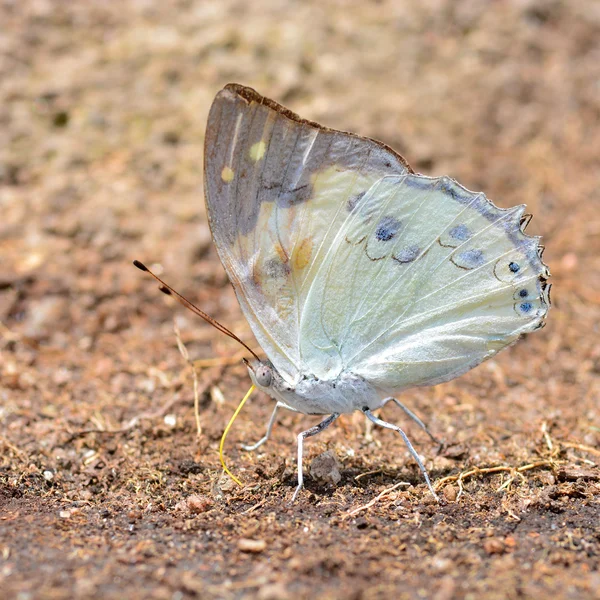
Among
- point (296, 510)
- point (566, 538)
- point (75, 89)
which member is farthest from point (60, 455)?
point (75, 89)

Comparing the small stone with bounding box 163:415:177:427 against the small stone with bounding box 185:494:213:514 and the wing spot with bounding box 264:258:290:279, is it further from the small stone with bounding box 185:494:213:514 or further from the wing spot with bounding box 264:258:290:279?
the wing spot with bounding box 264:258:290:279

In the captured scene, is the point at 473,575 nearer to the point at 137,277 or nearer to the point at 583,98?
the point at 137,277

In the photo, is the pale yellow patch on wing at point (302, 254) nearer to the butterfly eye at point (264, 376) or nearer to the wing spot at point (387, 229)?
the wing spot at point (387, 229)

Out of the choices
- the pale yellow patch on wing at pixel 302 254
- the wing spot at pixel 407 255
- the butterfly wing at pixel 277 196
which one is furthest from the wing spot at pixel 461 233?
the pale yellow patch on wing at pixel 302 254

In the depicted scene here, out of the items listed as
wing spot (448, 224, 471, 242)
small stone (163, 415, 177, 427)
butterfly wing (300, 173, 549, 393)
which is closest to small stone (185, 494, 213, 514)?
butterfly wing (300, 173, 549, 393)

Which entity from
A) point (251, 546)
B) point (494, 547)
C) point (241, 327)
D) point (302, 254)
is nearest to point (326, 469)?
point (251, 546)
